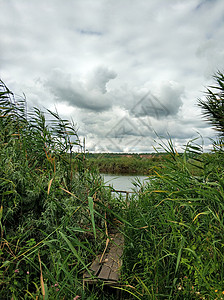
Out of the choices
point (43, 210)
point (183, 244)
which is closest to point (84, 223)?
point (43, 210)

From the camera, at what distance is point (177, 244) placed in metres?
1.75

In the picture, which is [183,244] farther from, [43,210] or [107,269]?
[43,210]

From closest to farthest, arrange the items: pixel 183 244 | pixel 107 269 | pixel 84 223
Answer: pixel 183 244 → pixel 107 269 → pixel 84 223

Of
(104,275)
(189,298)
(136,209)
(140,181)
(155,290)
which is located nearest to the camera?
(189,298)

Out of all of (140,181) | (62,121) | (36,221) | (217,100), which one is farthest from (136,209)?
(217,100)

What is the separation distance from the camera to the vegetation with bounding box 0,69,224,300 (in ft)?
5.23

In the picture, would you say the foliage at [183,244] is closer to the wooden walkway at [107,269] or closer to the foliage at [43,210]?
the wooden walkway at [107,269]

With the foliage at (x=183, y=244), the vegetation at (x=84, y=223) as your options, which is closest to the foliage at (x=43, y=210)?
the vegetation at (x=84, y=223)

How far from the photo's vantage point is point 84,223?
8.38ft

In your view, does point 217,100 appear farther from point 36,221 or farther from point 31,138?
Result: point 36,221

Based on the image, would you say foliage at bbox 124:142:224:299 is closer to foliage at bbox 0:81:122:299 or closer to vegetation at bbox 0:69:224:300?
vegetation at bbox 0:69:224:300

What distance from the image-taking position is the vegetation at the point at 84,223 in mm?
1595

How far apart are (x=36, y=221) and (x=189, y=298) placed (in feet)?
4.72

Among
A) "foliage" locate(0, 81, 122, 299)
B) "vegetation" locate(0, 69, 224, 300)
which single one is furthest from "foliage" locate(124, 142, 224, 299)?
"foliage" locate(0, 81, 122, 299)
